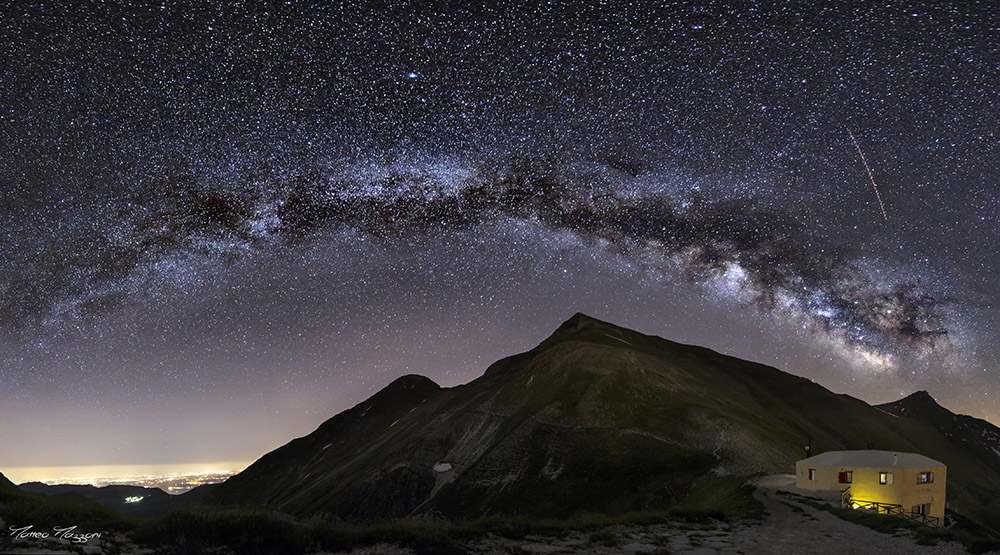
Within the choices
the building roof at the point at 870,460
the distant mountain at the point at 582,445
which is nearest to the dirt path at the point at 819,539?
the building roof at the point at 870,460

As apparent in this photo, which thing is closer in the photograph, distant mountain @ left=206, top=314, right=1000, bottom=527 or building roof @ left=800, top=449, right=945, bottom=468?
building roof @ left=800, top=449, right=945, bottom=468

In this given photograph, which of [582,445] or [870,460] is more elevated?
[870,460]

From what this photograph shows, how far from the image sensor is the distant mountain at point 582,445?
84938 mm

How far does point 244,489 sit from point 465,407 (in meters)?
110

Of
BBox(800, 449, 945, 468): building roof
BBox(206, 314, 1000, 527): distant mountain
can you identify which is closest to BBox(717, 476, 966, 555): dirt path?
BBox(800, 449, 945, 468): building roof

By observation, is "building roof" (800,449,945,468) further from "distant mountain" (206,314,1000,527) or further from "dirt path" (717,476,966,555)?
"dirt path" (717,476,966,555)

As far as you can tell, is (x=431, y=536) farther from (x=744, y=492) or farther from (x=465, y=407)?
(x=465, y=407)

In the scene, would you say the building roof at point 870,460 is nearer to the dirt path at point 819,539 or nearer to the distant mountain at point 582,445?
the distant mountain at point 582,445

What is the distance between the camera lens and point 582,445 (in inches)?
4023

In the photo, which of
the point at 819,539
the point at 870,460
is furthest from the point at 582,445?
the point at 819,539

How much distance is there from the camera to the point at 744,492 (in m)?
38.0

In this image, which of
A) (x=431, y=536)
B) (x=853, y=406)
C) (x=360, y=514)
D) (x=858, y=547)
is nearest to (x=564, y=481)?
(x=360, y=514)

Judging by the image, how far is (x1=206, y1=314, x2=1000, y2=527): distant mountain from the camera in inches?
3344

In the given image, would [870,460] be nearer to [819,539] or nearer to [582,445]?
[819,539]
